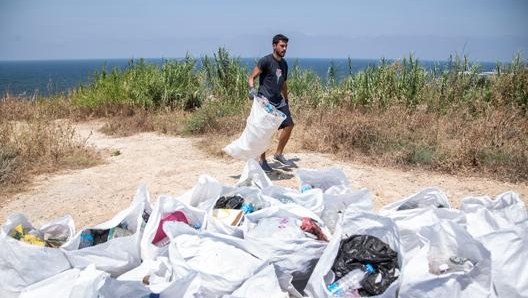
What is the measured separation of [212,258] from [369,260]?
0.88 metres

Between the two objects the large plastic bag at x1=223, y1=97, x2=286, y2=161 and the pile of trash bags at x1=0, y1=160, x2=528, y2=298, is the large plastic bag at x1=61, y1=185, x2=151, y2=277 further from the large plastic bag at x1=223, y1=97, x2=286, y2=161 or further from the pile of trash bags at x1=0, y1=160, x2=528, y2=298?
the large plastic bag at x1=223, y1=97, x2=286, y2=161

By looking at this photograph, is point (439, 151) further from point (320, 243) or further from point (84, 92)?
point (84, 92)

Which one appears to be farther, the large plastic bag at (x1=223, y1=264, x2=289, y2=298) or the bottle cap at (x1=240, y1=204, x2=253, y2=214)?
the bottle cap at (x1=240, y1=204, x2=253, y2=214)

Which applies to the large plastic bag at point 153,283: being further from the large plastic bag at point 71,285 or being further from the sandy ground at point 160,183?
the sandy ground at point 160,183

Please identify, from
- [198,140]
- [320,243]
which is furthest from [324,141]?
[320,243]

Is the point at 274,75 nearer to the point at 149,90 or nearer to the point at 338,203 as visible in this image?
the point at 338,203

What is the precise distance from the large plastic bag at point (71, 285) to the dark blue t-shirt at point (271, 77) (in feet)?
9.45

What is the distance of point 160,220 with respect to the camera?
271cm

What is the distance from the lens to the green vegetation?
521 cm

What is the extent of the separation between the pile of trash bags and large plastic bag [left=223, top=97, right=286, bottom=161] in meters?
1.54

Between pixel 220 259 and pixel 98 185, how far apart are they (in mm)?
2704

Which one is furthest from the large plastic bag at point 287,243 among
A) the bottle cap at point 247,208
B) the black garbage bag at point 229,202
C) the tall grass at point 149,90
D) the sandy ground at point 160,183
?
the tall grass at point 149,90

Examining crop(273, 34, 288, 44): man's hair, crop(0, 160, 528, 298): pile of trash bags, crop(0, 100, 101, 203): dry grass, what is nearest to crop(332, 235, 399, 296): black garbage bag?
crop(0, 160, 528, 298): pile of trash bags

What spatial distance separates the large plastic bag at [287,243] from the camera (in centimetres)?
243
